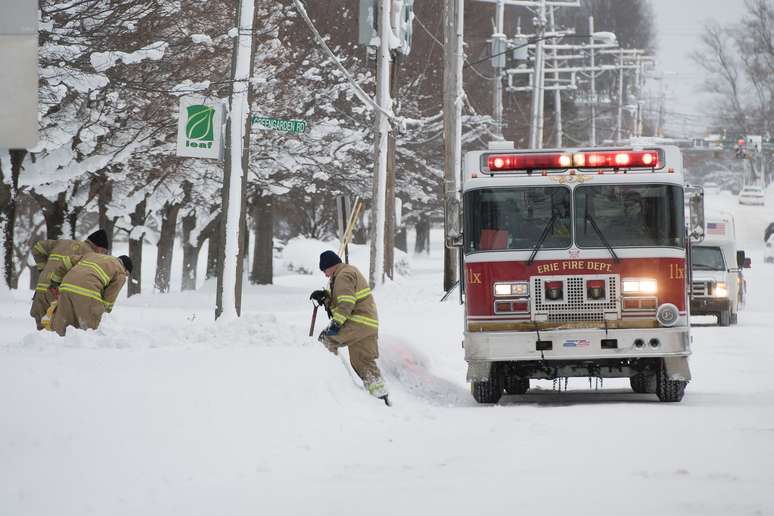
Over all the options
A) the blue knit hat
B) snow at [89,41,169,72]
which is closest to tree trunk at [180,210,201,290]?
snow at [89,41,169,72]

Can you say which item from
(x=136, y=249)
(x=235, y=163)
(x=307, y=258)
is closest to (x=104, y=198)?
(x=136, y=249)

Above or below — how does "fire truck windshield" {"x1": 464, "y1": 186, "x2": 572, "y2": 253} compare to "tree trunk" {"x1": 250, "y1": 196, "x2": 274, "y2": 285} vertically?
below

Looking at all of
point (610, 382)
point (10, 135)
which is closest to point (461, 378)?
point (610, 382)

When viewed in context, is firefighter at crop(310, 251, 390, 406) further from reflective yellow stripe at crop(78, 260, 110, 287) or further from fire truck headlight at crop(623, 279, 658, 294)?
fire truck headlight at crop(623, 279, 658, 294)

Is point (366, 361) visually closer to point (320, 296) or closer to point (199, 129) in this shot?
point (320, 296)

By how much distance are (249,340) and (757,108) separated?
3927 inches

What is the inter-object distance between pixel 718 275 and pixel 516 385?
1312 centimetres

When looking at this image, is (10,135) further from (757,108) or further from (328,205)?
(757,108)

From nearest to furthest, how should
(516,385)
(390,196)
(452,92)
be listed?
(516,385) < (452,92) < (390,196)

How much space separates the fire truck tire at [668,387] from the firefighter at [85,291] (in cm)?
558

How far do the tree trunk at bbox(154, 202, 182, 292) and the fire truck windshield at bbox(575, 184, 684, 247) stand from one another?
24.0 m

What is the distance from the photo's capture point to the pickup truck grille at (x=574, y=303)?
537 inches

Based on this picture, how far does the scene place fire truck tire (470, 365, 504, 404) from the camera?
14.3m

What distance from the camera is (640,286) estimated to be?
1363cm
